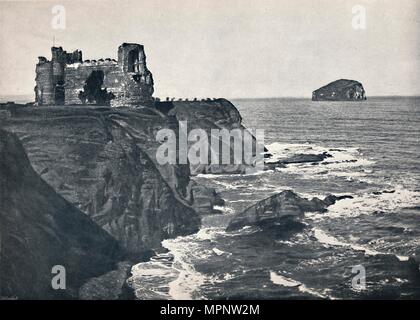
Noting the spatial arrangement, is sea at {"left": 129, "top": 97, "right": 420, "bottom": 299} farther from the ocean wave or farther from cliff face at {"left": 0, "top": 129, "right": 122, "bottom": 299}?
cliff face at {"left": 0, "top": 129, "right": 122, "bottom": 299}

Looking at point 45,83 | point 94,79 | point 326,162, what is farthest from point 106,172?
point 326,162

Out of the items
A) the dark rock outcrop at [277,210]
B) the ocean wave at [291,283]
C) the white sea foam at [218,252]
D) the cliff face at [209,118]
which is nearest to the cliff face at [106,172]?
the dark rock outcrop at [277,210]

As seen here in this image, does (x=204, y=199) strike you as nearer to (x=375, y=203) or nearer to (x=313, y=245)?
(x=313, y=245)

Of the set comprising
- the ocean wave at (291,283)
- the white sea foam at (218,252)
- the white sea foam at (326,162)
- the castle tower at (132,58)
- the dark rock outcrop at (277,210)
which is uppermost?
the castle tower at (132,58)

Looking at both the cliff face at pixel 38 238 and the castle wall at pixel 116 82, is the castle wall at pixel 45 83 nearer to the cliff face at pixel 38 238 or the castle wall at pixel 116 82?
the castle wall at pixel 116 82

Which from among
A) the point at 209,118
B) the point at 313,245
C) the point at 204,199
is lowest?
the point at 313,245
